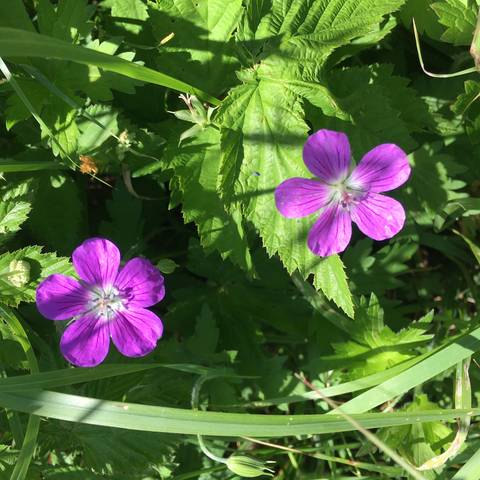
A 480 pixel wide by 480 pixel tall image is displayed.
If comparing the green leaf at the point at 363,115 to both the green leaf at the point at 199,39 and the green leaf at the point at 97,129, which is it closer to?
the green leaf at the point at 199,39

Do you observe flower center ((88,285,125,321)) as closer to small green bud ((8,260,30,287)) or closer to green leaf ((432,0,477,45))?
small green bud ((8,260,30,287))

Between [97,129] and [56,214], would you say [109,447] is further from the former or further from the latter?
[97,129]

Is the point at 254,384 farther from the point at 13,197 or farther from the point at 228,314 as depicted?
the point at 13,197

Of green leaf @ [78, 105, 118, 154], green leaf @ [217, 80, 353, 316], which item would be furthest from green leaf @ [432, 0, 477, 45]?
green leaf @ [78, 105, 118, 154]

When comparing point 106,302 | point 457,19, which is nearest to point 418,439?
point 106,302

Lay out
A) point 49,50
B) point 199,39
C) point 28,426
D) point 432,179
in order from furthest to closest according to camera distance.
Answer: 1. point 432,179
2. point 199,39
3. point 28,426
4. point 49,50

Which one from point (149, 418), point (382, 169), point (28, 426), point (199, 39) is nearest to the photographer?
point (149, 418)

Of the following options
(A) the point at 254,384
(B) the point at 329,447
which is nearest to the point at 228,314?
(A) the point at 254,384
